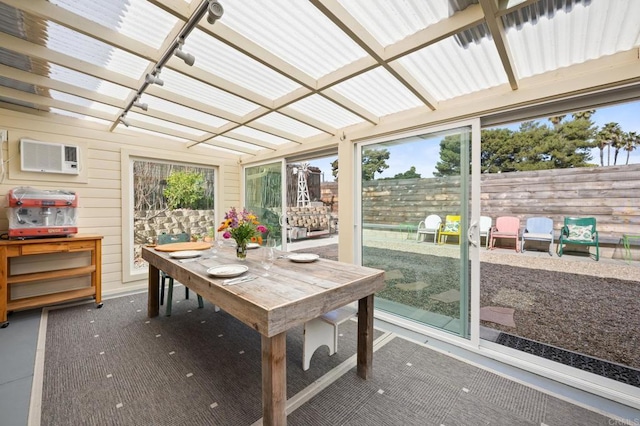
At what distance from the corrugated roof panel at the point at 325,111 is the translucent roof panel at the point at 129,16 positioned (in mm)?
1173

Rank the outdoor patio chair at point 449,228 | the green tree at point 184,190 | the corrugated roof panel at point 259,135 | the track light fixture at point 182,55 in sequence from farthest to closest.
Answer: the green tree at point 184,190 → the corrugated roof panel at point 259,135 → the outdoor patio chair at point 449,228 → the track light fixture at point 182,55

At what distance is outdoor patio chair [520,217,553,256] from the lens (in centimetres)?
471

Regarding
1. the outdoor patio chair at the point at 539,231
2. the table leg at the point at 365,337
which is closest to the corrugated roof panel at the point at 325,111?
the table leg at the point at 365,337

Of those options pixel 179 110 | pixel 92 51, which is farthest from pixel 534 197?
pixel 92 51

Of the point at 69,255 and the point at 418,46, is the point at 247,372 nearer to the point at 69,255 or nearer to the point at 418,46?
the point at 418,46

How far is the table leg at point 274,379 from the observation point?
1159 millimetres

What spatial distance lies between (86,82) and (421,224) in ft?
11.3

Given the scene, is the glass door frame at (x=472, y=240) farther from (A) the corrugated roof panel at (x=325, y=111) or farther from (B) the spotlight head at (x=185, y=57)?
(B) the spotlight head at (x=185, y=57)

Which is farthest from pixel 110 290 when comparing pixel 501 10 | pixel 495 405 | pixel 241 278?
pixel 501 10

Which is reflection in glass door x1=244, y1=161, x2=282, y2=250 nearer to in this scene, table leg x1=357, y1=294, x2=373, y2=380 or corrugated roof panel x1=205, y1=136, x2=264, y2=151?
corrugated roof panel x1=205, y1=136, x2=264, y2=151

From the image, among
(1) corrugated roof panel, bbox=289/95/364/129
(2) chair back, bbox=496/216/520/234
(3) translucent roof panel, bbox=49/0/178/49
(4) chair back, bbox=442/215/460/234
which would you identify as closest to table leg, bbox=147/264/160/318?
(3) translucent roof panel, bbox=49/0/178/49

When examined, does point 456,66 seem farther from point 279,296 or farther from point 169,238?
point 169,238

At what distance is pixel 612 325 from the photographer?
95.2 inches

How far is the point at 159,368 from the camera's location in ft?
6.07
